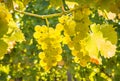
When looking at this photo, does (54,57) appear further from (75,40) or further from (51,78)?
(51,78)

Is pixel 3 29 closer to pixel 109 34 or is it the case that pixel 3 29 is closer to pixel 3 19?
pixel 3 19

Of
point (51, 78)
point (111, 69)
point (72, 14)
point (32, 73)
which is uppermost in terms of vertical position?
point (51, 78)

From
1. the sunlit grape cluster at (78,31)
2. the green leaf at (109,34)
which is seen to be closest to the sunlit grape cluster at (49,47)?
the sunlit grape cluster at (78,31)

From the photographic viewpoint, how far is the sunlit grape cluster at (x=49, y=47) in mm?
1240

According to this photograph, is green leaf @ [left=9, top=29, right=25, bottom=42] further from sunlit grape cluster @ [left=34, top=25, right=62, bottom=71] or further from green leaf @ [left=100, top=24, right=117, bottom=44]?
green leaf @ [left=100, top=24, right=117, bottom=44]

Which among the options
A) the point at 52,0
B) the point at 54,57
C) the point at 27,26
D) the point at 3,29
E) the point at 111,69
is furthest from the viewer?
the point at 27,26

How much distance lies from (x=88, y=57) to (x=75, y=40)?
8 cm

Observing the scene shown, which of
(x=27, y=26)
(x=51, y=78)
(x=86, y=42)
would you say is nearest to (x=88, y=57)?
(x=86, y=42)

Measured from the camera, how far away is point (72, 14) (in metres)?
1.16

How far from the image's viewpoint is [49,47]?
125 cm

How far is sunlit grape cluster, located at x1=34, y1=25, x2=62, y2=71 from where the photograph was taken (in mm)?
1240

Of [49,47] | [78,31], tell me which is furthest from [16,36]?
[78,31]

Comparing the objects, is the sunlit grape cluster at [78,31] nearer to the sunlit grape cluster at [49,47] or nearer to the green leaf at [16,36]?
the sunlit grape cluster at [49,47]

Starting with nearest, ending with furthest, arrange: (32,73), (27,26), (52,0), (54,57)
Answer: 1. (52,0)
2. (54,57)
3. (27,26)
4. (32,73)
